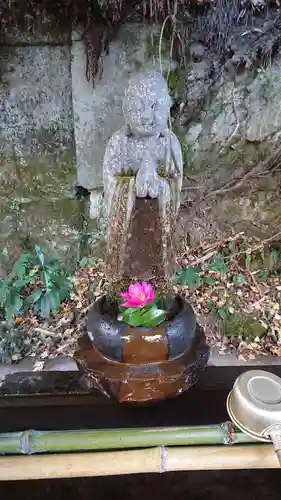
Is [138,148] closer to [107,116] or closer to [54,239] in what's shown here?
[107,116]

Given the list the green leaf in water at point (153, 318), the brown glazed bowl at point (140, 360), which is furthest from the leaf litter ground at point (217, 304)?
the green leaf in water at point (153, 318)

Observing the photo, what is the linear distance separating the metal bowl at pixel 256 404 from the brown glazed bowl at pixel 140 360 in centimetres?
39

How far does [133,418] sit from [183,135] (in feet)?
6.10

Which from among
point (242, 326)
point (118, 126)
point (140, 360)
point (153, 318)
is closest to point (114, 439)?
point (140, 360)

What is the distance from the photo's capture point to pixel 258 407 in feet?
4.09

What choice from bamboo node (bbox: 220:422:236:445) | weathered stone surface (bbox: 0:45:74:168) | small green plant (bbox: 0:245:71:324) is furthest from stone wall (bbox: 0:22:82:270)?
bamboo node (bbox: 220:422:236:445)

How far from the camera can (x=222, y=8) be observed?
2.48 meters

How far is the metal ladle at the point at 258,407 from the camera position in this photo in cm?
123

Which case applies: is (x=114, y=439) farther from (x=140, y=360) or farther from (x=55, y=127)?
(x=55, y=127)

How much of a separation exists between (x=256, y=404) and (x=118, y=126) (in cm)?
194

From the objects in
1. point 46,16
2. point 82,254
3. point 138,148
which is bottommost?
point 82,254

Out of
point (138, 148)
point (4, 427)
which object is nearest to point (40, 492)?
point (4, 427)

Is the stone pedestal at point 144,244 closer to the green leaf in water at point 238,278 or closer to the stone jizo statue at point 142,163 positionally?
the stone jizo statue at point 142,163

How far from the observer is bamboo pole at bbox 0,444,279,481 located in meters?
1.30
